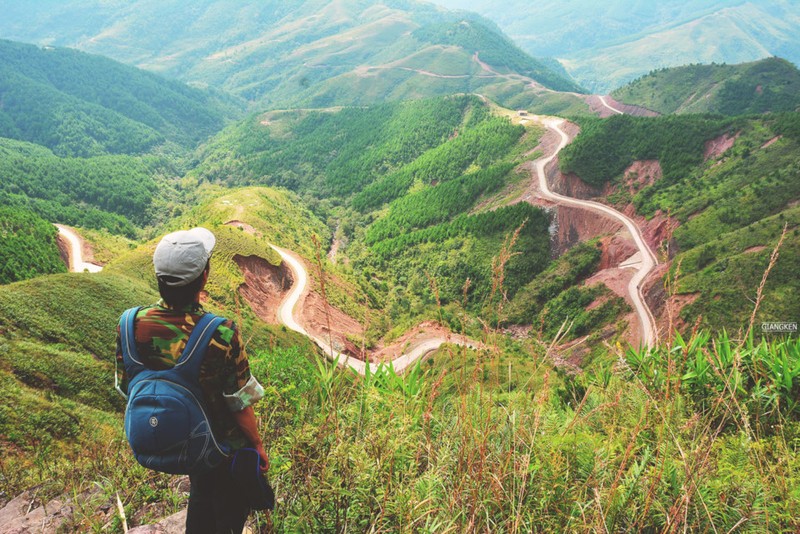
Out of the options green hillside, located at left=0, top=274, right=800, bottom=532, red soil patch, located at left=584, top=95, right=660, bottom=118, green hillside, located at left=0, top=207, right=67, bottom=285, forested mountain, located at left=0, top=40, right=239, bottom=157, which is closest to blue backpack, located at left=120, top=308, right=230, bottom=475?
green hillside, located at left=0, top=274, right=800, bottom=532

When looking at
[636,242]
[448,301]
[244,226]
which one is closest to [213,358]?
[448,301]

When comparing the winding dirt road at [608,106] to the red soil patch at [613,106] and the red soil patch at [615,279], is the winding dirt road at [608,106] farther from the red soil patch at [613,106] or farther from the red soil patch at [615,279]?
the red soil patch at [615,279]

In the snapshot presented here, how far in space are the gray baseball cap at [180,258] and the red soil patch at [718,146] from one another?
205ft

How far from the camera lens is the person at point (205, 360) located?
2.77m

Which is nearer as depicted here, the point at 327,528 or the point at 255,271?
the point at 327,528

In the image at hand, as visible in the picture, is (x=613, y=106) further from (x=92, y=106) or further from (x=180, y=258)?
(x=92, y=106)

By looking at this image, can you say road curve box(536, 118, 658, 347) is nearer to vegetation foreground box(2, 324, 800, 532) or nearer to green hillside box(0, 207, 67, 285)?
vegetation foreground box(2, 324, 800, 532)

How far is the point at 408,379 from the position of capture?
16.7 feet

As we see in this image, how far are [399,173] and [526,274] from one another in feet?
155

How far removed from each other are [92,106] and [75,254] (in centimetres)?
13288

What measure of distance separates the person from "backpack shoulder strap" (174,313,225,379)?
42mm

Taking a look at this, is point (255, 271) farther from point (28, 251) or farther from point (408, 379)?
point (408, 379)

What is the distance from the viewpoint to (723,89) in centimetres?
10219

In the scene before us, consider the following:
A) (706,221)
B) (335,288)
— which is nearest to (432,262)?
(335,288)
